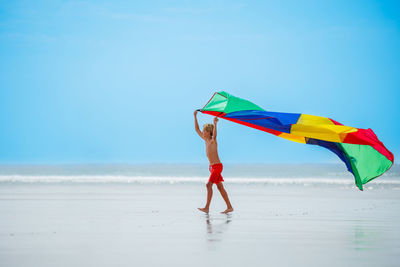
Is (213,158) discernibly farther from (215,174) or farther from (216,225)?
(216,225)

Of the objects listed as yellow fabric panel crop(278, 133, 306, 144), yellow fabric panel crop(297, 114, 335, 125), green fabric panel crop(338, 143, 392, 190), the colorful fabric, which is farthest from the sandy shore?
yellow fabric panel crop(297, 114, 335, 125)

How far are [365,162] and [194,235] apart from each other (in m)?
4.02

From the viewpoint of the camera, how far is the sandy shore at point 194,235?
5.50 meters

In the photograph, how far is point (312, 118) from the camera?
30.8 ft

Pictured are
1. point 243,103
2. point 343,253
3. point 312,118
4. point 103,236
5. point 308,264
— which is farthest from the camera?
point 243,103

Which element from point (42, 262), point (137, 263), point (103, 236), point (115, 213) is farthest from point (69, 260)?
point (115, 213)

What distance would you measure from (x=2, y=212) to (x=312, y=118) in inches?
241

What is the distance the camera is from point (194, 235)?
23.4ft

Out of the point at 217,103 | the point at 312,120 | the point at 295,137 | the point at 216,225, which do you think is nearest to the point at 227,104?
→ the point at 217,103

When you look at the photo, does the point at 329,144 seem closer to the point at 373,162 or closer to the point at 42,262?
the point at 373,162

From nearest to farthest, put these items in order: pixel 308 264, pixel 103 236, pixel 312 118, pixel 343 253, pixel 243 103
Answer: pixel 308 264 < pixel 343 253 < pixel 103 236 < pixel 312 118 < pixel 243 103

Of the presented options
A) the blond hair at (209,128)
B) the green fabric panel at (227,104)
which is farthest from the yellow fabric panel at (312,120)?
the blond hair at (209,128)

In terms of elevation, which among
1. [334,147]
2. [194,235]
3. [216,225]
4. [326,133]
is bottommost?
[216,225]

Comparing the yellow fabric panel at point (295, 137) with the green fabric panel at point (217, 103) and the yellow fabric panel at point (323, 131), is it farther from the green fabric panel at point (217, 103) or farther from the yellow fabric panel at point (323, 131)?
the green fabric panel at point (217, 103)
